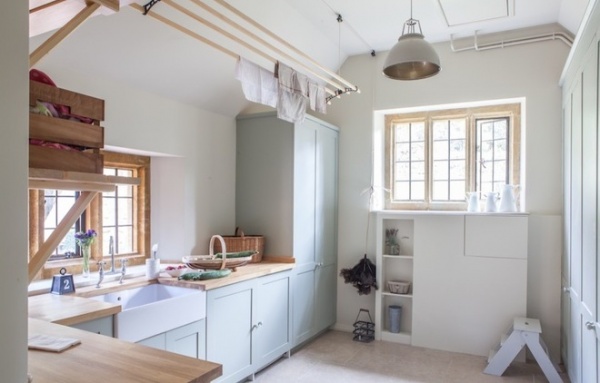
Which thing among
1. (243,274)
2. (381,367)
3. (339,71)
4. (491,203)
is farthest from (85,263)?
(491,203)

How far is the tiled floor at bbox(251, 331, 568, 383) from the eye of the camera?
10.6 feet

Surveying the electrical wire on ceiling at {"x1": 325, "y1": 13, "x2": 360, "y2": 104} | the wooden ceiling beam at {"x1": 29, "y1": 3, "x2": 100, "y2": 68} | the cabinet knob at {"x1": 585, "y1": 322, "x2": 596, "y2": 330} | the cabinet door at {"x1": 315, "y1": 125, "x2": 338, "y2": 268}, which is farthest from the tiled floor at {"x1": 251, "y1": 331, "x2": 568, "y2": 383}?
the wooden ceiling beam at {"x1": 29, "y1": 3, "x2": 100, "y2": 68}

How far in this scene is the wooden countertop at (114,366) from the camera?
43.6 inches

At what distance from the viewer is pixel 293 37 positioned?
11.8ft

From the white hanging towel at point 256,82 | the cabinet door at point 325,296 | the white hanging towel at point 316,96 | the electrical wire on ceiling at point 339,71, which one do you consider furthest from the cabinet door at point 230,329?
the electrical wire on ceiling at point 339,71

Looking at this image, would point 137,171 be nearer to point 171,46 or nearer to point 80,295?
point 171,46

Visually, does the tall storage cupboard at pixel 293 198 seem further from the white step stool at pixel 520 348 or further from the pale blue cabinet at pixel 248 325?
the white step stool at pixel 520 348

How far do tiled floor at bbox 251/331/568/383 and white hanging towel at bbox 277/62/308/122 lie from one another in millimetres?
2012

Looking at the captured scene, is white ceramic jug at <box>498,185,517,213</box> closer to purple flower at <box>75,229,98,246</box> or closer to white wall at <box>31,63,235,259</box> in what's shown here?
white wall at <box>31,63,235,259</box>

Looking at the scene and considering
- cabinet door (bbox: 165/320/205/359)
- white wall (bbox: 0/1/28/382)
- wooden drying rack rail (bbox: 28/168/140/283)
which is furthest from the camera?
cabinet door (bbox: 165/320/205/359)

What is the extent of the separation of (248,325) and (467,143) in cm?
275

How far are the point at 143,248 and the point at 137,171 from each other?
2.07ft

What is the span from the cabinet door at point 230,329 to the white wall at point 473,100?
1621mm

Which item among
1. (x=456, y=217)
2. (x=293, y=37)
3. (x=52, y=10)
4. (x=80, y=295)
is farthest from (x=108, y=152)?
(x=456, y=217)
